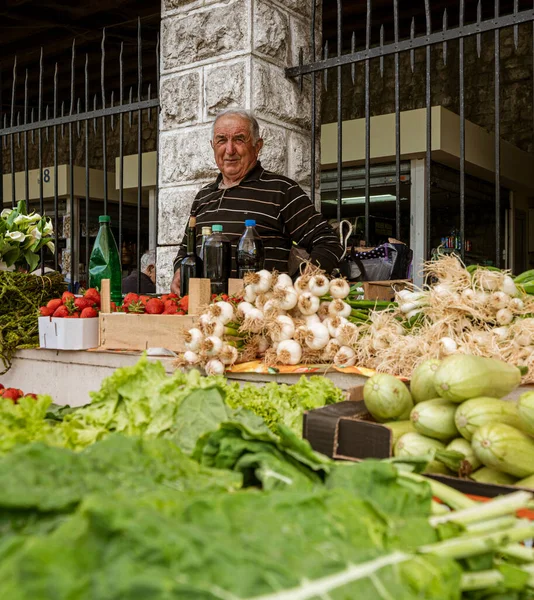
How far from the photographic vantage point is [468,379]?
1254 mm

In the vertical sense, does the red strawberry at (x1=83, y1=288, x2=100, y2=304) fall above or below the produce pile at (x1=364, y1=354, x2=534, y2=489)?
above

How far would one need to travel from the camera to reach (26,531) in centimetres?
71

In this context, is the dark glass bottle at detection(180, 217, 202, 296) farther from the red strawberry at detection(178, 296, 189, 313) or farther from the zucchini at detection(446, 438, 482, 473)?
the zucchini at detection(446, 438, 482, 473)

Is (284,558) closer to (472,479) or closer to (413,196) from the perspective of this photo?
(472,479)

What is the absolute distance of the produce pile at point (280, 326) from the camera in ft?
7.81

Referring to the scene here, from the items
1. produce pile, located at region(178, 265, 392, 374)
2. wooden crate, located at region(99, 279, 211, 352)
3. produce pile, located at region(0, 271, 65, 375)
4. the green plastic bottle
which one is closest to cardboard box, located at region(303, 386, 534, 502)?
produce pile, located at region(178, 265, 392, 374)

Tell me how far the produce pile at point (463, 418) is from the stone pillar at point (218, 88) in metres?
2.82

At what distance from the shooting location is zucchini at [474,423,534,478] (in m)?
1.12

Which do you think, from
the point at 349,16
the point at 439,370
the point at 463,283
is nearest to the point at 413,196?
the point at 349,16

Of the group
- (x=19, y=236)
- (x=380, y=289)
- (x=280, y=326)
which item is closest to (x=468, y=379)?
(x=280, y=326)

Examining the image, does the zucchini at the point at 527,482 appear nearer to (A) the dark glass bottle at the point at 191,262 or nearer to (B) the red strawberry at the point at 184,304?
(B) the red strawberry at the point at 184,304

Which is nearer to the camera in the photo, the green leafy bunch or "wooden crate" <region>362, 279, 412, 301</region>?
"wooden crate" <region>362, 279, 412, 301</region>

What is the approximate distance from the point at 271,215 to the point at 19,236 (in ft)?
4.63

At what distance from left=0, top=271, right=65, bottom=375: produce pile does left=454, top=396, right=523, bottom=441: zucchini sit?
2.57 metres
